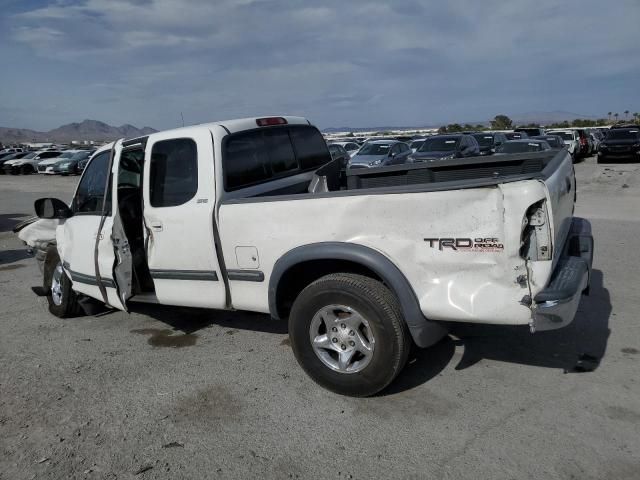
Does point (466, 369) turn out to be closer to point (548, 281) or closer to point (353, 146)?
point (548, 281)

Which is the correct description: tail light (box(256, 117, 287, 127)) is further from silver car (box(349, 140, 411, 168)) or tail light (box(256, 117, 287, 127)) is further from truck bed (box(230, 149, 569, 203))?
silver car (box(349, 140, 411, 168))

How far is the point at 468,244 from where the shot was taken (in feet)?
9.79

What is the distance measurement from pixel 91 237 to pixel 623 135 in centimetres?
2594

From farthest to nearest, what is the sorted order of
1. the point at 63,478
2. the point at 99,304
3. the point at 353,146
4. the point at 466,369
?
the point at 353,146, the point at 99,304, the point at 466,369, the point at 63,478

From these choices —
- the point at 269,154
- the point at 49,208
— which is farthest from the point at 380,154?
the point at 49,208

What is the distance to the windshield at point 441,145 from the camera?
17.8 metres

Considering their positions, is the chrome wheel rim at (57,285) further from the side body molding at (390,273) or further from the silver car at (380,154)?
the silver car at (380,154)

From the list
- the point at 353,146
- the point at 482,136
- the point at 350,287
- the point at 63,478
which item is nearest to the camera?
the point at 63,478

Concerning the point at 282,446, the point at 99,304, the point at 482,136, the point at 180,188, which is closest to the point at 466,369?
the point at 282,446

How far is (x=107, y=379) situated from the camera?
4.16 meters

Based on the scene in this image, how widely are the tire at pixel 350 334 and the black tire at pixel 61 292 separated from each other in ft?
10.4

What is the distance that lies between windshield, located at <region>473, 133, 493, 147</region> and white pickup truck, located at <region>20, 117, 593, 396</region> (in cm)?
1830

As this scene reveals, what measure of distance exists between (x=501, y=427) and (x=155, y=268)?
9.81 ft

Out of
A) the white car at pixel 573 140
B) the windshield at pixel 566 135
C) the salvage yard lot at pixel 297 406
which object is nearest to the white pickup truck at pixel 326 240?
the salvage yard lot at pixel 297 406
